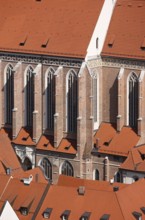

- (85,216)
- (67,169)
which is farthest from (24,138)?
(85,216)

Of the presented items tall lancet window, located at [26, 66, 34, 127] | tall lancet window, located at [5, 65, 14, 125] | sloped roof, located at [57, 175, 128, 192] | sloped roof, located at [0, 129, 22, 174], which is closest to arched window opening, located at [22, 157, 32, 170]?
sloped roof, located at [0, 129, 22, 174]

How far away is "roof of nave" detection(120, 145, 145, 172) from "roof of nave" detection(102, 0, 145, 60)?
9.92 metres

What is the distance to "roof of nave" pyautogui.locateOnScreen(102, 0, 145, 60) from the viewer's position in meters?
147

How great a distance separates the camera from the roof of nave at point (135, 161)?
141625 mm

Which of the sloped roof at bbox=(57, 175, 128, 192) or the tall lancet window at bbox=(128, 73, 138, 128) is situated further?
the tall lancet window at bbox=(128, 73, 138, 128)

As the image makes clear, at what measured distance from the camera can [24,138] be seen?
500 feet

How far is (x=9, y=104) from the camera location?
156m

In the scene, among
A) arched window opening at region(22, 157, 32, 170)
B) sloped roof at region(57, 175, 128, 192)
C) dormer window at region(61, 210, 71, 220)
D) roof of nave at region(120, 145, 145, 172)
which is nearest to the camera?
dormer window at region(61, 210, 71, 220)

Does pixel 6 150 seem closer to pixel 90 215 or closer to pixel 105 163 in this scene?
pixel 105 163

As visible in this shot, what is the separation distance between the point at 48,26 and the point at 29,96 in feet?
26.3

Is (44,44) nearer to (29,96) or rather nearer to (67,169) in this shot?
(29,96)

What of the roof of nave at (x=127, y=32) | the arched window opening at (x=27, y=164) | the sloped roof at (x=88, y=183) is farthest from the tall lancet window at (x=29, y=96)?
the sloped roof at (x=88, y=183)

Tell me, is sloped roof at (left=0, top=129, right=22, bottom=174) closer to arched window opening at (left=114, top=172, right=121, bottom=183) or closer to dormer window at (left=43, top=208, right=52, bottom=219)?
arched window opening at (left=114, top=172, right=121, bottom=183)

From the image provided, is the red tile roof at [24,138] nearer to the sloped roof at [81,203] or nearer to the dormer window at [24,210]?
the sloped roof at [81,203]
